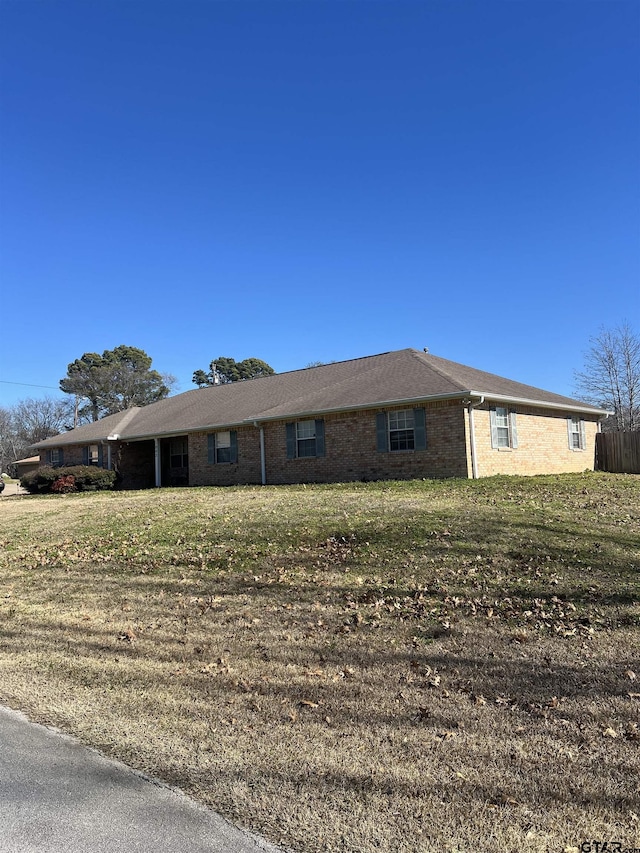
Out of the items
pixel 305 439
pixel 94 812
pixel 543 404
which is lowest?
pixel 94 812

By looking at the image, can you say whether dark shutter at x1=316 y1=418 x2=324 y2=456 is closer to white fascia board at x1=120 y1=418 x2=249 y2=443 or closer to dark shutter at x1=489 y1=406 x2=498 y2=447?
white fascia board at x1=120 y1=418 x2=249 y2=443

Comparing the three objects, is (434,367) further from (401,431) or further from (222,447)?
(222,447)

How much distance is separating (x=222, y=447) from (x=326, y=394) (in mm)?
4769

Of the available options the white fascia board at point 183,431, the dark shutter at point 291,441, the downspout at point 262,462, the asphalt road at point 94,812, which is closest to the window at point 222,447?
the white fascia board at point 183,431

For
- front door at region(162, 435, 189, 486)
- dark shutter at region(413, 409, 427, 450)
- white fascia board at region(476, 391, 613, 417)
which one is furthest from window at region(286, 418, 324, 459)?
front door at region(162, 435, 189, 486)

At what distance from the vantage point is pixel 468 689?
4.89m

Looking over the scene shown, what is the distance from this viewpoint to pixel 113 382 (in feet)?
217

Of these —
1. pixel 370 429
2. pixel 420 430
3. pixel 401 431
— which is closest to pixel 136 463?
pixel 370 429

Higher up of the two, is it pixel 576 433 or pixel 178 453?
pixel 576 433

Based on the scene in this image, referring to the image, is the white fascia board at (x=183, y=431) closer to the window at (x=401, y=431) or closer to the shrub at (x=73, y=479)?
the shrub at (x=73, y=479)

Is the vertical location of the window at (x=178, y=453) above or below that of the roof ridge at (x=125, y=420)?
below

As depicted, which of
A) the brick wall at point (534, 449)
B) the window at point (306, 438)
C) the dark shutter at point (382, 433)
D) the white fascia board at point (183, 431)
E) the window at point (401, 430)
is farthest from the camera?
the white fascia board at point (183, 431)

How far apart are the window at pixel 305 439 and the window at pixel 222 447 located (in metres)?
2.95

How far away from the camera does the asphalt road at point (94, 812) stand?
310 cm
